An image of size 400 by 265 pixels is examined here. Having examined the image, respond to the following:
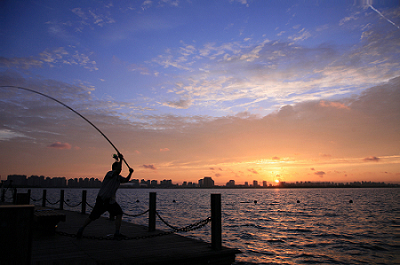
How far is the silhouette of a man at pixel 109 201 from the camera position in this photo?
288 inches

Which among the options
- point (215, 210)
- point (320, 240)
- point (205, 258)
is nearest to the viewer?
point (205, 258)

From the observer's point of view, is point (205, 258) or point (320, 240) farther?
point (320, 240)

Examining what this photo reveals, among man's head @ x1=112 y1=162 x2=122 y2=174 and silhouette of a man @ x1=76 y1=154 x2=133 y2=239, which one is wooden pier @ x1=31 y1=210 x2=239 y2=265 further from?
man's head @ x1=112 y1=162 x2=122 y2=174

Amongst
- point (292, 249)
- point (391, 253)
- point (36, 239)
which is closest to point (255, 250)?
point (292, 249)

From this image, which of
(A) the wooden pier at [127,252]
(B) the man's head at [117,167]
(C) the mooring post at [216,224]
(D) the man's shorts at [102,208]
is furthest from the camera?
(B) the man's head at [117,167]

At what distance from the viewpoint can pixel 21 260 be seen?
3387 millimetres

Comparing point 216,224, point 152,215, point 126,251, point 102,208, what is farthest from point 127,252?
point 152,215

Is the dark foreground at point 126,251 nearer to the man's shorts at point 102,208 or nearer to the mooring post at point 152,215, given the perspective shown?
the man's shorts at point 102,208

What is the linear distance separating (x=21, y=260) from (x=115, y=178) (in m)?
4.15

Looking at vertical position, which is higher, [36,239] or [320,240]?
[36,239]

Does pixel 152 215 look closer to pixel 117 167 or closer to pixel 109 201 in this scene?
pixel 109 201

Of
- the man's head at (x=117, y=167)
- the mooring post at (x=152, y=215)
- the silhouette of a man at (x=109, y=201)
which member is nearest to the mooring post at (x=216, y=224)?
the silhouette of a man at (x=109, y=201)

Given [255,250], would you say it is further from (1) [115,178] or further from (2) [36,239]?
(2) [36,239]

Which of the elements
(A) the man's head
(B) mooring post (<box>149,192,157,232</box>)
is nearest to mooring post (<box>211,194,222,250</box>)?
(A) the man's head
